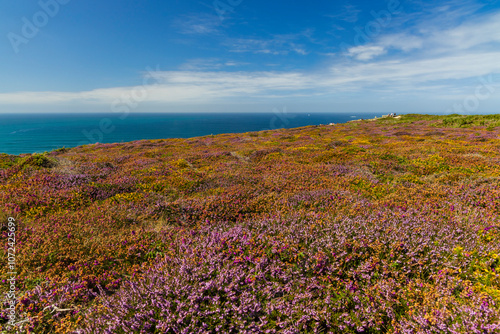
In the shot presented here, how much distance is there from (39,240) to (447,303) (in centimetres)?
722

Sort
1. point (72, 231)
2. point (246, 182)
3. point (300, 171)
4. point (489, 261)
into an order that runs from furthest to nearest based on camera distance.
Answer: point (300, 171), point (246, 182), point (72, 231), point (489, 261)

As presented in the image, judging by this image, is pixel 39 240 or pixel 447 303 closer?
pixel 447 303


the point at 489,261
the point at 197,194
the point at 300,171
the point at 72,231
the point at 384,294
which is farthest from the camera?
the point at 300,171

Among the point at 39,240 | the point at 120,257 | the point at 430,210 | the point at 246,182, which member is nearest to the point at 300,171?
the point at 246,182

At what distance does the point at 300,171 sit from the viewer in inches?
405

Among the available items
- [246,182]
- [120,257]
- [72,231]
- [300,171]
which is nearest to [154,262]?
[120,257]

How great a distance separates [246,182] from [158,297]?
6329mm

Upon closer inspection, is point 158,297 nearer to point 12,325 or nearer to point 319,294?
point 12,325

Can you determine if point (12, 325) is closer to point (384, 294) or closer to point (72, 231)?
point (72, 231)

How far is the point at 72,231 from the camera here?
16.6 feet

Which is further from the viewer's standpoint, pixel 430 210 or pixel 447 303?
pixel 430 210

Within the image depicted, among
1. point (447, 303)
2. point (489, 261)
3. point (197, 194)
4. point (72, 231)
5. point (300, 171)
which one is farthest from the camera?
point (300, 171)

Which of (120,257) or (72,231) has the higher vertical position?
(72,231)

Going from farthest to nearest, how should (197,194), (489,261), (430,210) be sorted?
(197,194) < (430,210) < (489,261)
